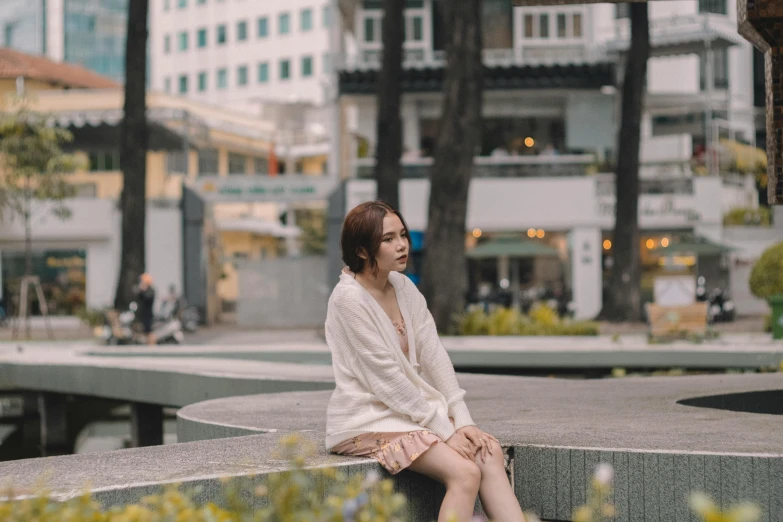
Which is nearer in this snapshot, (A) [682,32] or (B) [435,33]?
(A) [682,32]

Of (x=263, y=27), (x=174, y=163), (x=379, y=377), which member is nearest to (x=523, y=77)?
(x=174, y=163)

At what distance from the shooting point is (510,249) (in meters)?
36.6

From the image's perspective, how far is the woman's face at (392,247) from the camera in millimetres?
5219

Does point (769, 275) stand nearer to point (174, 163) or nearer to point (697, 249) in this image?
point (697, 249)

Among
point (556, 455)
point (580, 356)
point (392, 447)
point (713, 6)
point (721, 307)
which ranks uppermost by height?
point (713, 6)

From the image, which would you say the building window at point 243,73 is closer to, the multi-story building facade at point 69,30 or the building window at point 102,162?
the multi-story building facade at point 69,30

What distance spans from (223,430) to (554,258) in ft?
105

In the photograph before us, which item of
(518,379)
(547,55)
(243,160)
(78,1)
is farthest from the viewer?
(78,1)

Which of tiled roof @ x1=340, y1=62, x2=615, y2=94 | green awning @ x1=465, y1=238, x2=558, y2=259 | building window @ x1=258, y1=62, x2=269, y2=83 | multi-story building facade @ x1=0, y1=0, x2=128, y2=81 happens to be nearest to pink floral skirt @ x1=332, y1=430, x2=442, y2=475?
green awning @ x1=465, y1=238, x2=558, y2=259

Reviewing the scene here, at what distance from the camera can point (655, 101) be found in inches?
1658

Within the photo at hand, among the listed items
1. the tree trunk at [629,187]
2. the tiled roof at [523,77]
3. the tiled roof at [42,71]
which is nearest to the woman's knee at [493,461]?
the tree trunk at [629,187]

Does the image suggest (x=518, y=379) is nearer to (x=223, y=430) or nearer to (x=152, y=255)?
(x=223, y=430)

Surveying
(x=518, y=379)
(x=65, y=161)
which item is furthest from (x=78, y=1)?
(x=518, y=379)

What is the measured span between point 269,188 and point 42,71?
24899 mm
